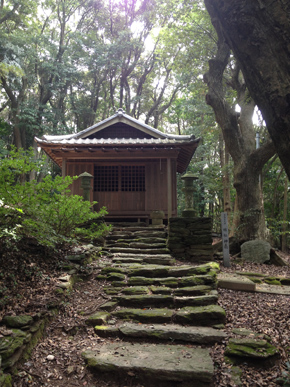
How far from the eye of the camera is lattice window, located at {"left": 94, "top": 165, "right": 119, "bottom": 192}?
11859mm

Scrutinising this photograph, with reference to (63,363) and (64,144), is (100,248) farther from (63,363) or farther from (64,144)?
(64,144)

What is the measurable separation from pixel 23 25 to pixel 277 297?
21625 millimetres

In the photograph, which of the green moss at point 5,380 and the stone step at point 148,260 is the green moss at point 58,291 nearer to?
the green moss at point 5,380

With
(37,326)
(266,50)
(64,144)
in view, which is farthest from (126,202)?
(266,50)

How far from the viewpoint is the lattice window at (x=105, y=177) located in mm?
11859

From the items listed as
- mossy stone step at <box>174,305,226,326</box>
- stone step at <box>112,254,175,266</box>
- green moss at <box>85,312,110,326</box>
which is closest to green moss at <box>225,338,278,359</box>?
mossy stone step at <box>174,305,226,326</box>

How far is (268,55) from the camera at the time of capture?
2227mm

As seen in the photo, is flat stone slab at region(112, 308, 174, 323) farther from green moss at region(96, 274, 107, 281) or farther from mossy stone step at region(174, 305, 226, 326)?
green moss at region(96, 274, 107, 281)

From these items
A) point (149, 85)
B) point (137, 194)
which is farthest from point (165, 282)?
point (149, 85)

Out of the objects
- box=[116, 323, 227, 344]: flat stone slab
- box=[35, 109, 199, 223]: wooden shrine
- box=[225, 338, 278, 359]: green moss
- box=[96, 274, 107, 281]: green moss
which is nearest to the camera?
box=[225, 338, 278, 359]: green moss

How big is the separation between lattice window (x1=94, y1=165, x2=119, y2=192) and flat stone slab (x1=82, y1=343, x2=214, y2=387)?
8.96 meters

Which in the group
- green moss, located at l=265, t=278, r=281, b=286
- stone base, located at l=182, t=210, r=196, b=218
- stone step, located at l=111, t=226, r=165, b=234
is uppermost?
stone base, located at l=182, t=210, r=196, b=218

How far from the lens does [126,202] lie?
37.9ft

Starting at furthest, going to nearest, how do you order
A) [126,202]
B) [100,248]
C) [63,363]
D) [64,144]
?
[126,202] → [64,144] → [100,248] → [63,363]
